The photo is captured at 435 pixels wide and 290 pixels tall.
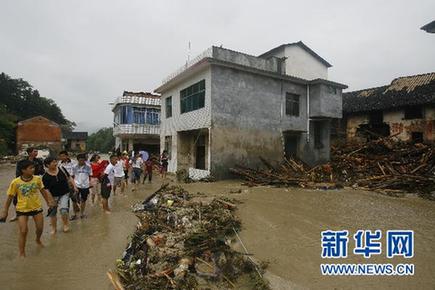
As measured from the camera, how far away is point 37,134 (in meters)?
46.8

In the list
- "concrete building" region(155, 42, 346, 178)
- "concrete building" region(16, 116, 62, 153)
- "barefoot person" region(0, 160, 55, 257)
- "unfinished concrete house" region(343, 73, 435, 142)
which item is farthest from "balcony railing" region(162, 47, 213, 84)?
"concrete building" region(16, 116, 62, 153)

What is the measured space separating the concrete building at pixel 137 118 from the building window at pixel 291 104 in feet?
46.2

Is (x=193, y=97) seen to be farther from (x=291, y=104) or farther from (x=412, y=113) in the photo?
(x=412, y=113)

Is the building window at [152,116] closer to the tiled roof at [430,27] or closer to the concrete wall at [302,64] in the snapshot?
the concrete wall at [302,64]

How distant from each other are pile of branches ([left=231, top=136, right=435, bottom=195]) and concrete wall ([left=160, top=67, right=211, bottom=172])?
3.14 meters

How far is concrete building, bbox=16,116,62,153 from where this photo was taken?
45281 millimetres

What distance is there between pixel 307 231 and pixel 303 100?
12806 millimetres

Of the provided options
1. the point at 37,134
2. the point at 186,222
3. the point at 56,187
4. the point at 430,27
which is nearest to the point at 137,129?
the point at 56,187

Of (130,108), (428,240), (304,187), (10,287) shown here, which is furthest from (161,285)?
(130,108)

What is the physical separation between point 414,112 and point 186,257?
1024 inches

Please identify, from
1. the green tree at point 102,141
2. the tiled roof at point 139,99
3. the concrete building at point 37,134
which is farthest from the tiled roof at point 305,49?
the green tree at point 102,141

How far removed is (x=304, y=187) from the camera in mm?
12242

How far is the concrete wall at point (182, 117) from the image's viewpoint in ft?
46.8

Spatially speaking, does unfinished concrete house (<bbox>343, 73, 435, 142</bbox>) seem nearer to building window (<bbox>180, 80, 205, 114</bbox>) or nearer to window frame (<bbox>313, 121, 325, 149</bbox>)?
window frame (<bbox>313, 121, 325, 149</bbox>)
